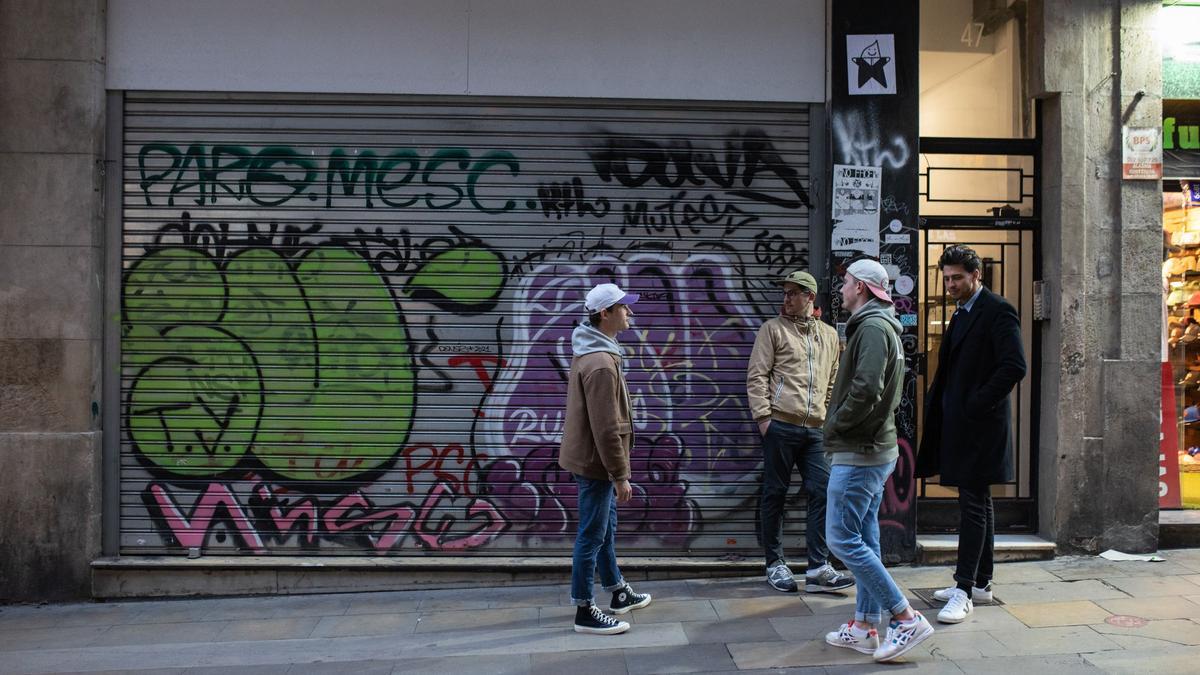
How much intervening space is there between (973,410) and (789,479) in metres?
1.34

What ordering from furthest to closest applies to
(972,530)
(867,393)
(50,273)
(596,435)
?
(50,273), (972,530), (596,435), (867,393)

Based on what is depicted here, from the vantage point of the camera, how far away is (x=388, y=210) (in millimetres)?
6930

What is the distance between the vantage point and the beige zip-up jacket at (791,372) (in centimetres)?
639

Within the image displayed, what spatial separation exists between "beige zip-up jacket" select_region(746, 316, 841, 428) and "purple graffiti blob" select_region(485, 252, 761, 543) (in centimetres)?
55

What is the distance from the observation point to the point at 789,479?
648cm

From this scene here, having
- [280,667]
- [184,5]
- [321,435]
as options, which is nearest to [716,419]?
[321,435]

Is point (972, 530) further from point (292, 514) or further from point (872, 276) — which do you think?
point (292, 514)

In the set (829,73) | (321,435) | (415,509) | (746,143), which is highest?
(829,73)

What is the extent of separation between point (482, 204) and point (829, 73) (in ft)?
8.60

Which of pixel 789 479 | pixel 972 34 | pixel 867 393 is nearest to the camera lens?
pixel 867 393

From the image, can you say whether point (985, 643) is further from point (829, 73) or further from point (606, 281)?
point (829, 73)

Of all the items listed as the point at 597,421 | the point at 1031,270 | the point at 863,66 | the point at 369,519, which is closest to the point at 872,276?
the point at 597,421

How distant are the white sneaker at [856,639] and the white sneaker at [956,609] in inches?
22.1

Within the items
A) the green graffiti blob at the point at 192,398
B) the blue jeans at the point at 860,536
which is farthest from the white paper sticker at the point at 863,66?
the green graffiti blob at the point at 192,398
